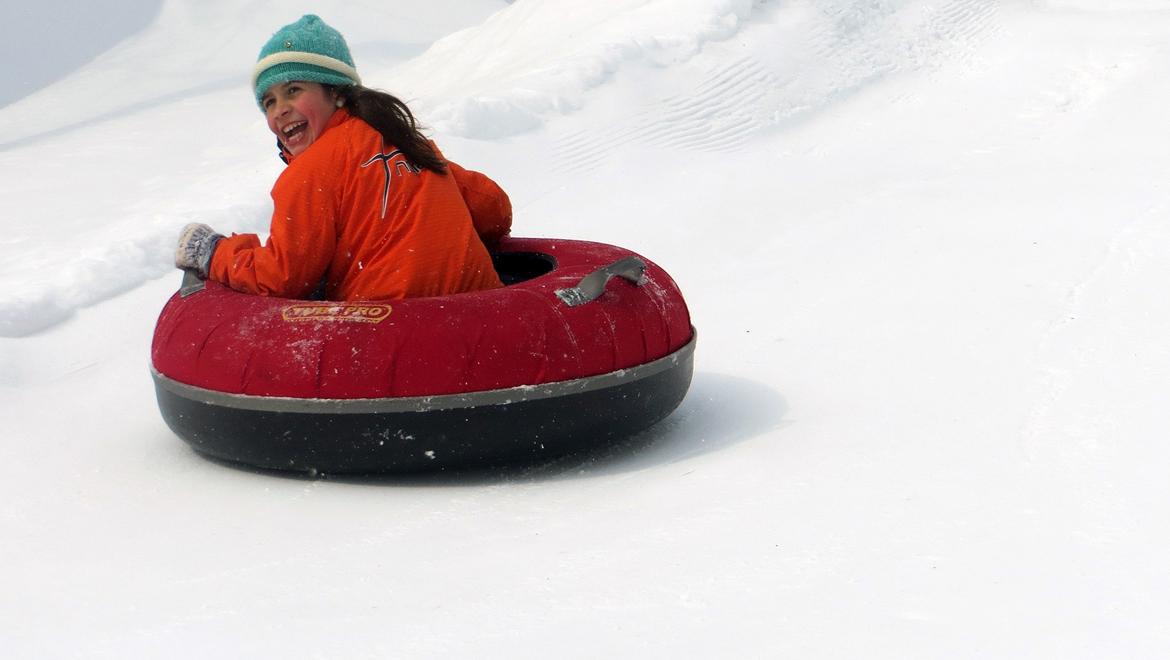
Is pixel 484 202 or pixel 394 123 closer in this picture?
pixel 394 123

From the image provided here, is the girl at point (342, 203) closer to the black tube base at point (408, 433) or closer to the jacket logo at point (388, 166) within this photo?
the jacket logo at point (388, 166)

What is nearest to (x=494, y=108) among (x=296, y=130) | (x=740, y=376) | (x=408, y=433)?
(x=740, y=376)

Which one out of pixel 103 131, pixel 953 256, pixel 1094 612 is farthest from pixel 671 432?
pixel 103 131

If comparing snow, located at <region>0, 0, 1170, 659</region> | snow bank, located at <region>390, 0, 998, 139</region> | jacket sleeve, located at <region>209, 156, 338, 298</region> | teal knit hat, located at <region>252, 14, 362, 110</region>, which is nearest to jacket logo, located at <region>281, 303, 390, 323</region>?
jacket sleeve, located at <region>209, 156, 338, 298</region>

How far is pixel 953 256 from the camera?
4500 mm

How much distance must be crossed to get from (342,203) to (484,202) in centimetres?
66

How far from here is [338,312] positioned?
256 cm

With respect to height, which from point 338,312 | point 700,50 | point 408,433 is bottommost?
point 408,433

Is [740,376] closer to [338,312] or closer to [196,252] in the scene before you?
[338,312]

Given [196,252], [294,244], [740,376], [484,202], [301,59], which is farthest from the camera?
[740,376]

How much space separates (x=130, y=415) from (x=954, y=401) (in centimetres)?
252

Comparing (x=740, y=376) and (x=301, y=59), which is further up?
(x=301, y=59)

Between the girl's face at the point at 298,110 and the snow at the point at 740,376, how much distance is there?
0.93 m

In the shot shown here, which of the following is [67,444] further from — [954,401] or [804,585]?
[954,401]
